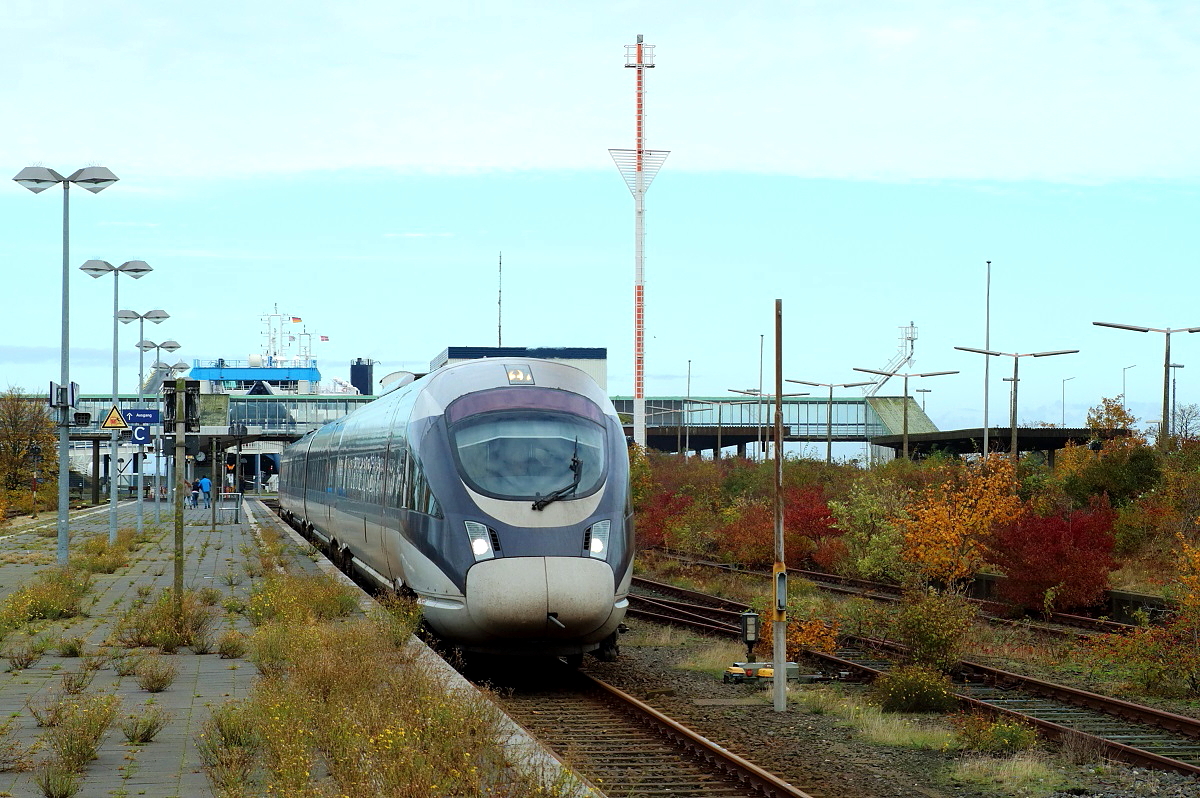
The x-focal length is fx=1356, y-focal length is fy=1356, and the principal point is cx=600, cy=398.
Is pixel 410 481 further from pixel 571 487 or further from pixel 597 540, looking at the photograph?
pixel 597 540

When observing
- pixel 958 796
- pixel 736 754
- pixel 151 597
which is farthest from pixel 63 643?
pixel 958 796

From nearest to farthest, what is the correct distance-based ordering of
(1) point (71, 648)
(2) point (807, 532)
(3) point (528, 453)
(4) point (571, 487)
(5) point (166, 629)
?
(4) point (571, 487) → (3) point (528, 453) → (1) point (71, 648) → (5) point (166, 629) → (2) point (807, 532)

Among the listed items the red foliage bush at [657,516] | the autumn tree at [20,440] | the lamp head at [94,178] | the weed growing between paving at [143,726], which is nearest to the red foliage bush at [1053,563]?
the weed growing between paving at [143,726]

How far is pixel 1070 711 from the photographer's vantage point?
14203mm

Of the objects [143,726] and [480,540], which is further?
[480,540]

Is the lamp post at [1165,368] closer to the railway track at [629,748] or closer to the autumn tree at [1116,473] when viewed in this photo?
the autumn tree at [1116,473]

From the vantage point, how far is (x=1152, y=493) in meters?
32.0

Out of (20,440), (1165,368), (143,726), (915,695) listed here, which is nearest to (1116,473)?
(1165,368)

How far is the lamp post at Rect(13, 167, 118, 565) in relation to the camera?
27634mm

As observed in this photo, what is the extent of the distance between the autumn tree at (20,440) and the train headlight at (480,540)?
5887 cm

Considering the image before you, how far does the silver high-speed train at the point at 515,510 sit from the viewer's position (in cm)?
1388

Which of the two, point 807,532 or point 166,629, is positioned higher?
point 166,629

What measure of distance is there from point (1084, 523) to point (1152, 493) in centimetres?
724

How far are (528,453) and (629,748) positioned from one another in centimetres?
398
